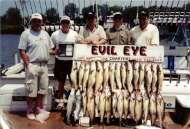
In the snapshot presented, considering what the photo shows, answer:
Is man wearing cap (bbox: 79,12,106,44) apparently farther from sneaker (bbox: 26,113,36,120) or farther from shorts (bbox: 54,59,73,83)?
sneaker (bbox: 26,113,36,120)

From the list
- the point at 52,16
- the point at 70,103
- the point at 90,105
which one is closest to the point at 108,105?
the point at 90,105

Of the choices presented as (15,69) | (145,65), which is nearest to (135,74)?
(145,65)

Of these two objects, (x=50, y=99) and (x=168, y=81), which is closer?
(x=50, y=99)

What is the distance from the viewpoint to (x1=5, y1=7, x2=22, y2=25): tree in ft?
44.1

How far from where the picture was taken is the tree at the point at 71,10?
12.0 metres

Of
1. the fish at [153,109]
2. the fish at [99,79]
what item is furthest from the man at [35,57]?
the fish at [153,109]

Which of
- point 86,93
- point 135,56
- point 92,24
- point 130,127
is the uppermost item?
point 92,24

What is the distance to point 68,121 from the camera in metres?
7.89

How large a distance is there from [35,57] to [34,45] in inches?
8.1

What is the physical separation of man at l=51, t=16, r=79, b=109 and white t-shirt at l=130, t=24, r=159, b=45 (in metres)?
1.11

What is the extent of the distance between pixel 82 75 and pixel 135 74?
89 centimetres

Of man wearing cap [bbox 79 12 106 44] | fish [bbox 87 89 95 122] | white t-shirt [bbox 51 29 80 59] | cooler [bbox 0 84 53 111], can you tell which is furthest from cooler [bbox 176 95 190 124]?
cooler [bbox 0 84 53 111]

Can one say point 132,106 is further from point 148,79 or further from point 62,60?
point 62,60

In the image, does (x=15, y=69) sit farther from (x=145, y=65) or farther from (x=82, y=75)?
(x=145, y=65)
